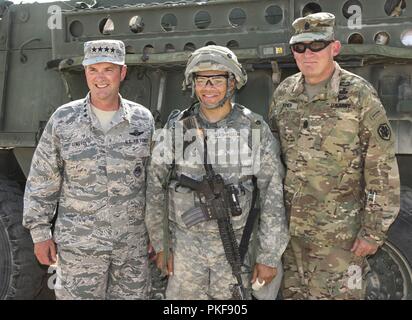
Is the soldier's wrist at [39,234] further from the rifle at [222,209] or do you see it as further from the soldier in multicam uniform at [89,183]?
the rifle at [222,209]

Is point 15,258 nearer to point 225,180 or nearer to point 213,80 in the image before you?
point 225,180

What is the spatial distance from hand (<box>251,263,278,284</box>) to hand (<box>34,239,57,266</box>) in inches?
41.1

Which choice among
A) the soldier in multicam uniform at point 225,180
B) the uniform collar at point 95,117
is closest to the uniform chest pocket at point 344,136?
the soldier in multicam uniform at point 225,180

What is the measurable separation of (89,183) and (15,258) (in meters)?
1.66

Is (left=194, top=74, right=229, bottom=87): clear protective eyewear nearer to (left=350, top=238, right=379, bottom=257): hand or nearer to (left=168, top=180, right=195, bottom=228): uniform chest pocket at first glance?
(left=168, top=180, right=195, bottom=228): uniform chest pocket

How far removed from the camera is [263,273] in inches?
112

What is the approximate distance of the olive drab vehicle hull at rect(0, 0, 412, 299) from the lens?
3547mm

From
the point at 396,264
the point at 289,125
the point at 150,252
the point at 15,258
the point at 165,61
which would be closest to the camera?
the point at 289,125

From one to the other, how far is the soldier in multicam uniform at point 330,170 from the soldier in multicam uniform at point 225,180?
21 centimetres

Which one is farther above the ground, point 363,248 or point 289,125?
point 289,125

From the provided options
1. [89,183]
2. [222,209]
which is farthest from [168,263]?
[89,183]

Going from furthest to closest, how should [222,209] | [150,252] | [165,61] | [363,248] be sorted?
1. [165,61]
2. [150,252]
3. [363,248]
4. [222,209]

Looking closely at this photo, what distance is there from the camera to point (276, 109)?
3.21 meters

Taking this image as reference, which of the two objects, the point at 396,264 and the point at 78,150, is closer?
the point at 78,150
